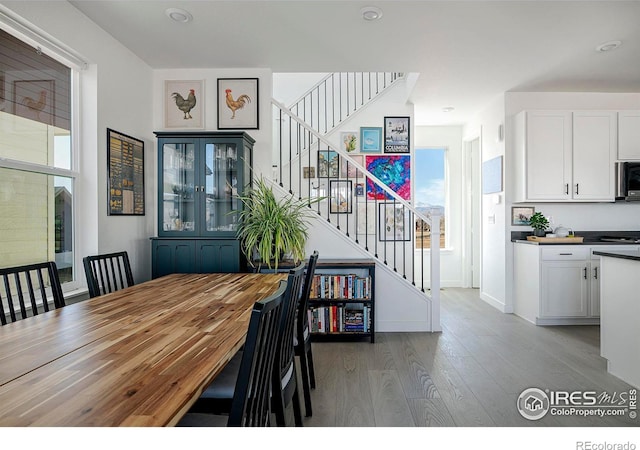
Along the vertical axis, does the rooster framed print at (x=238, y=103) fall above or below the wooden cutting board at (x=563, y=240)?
above

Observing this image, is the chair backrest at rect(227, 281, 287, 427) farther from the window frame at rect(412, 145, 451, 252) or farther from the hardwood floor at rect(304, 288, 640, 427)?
the window frame at rect(412, 145, 451, 252)

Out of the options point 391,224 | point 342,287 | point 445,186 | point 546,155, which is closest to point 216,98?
point 342,287

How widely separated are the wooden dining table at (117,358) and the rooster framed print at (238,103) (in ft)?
8.27

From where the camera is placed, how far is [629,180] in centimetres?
425

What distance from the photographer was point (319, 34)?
3209 mm

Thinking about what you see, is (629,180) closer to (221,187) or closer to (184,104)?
(221,187)

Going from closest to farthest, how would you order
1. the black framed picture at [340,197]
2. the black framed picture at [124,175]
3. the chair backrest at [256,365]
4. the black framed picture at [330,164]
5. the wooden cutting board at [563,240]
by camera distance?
1. the chair backrest at [256,365]
2. the black framed picture at [124,175]
3. the wooden cutting board at [563,240]
4. the black framed picture at [340,197]
5. the black framed picture at [330,164]

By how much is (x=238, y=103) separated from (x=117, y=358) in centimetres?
335

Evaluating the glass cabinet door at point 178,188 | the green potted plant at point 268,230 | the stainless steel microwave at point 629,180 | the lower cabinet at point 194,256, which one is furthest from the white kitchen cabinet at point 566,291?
the glass cabinet door at point 178,188

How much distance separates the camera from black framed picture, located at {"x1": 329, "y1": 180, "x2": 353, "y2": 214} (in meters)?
4.76

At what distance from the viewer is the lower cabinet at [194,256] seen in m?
3.46

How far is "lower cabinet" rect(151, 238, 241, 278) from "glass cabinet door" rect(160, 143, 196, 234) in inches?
5.8

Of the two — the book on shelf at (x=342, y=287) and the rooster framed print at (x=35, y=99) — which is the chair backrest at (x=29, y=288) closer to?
the rooster framed print at (x=35, y=99)
